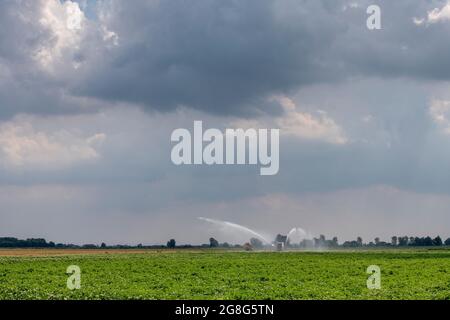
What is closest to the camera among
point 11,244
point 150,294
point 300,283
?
point 150,294
